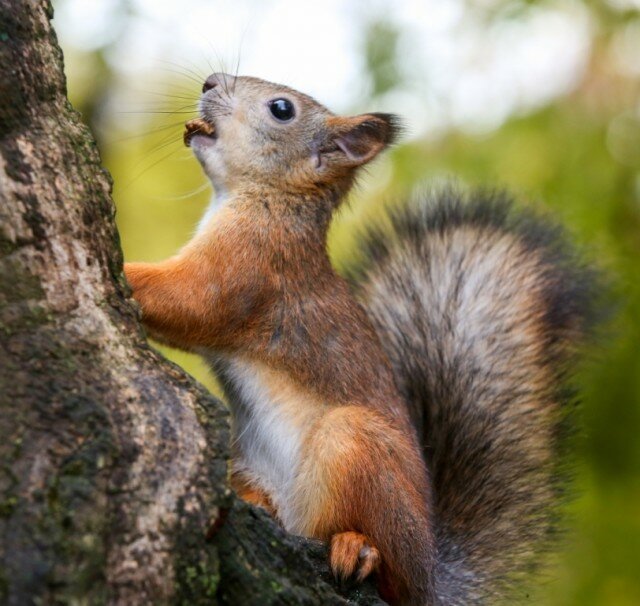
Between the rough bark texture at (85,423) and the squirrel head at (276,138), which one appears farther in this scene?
A: the squirrel head at (276,138)

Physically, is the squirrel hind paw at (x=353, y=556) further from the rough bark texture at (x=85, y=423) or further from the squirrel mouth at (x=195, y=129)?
Result: the squirrel mouth at (x=195, y=129)

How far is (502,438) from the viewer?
3443 millimetres

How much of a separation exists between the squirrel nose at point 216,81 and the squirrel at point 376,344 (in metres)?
0.02

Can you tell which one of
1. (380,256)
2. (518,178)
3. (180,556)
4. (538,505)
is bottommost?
(180,556)

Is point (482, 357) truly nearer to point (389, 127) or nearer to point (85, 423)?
point (389, 127)

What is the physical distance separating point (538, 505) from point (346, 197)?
139 cm

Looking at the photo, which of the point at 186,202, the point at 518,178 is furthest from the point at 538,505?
the point at 186,202

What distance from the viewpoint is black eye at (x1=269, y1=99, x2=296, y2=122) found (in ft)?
11.9

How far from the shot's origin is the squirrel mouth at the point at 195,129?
3326 mm

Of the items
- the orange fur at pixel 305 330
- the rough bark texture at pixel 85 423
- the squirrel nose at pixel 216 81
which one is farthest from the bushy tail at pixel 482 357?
the rough bark texture at pixel 85 423

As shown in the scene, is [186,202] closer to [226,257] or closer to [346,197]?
[346,197]

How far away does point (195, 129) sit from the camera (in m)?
3.33

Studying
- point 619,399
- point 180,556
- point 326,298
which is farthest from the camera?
point 619,399

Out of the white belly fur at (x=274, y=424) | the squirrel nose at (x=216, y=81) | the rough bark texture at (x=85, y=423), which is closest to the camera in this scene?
the rough bark texture at (x=85, y=423)
